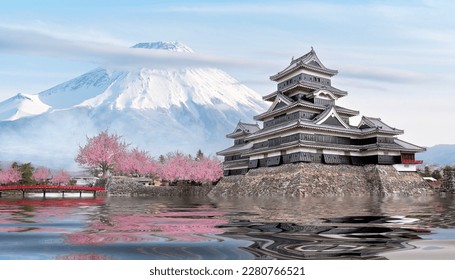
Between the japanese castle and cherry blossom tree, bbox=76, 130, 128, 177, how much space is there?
58.3ft

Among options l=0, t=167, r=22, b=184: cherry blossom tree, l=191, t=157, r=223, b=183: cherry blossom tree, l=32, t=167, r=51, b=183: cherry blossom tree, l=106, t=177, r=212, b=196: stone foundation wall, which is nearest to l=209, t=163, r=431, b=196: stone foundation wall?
l=106, t=177, r=212, b=196: stone foundation wall

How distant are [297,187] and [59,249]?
3220 cm

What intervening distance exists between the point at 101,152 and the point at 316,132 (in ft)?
92.5

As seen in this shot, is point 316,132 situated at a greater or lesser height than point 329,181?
greater

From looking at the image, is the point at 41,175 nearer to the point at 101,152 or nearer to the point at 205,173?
the point at 101,152

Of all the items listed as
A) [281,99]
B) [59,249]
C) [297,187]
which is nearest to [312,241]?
[59,249]

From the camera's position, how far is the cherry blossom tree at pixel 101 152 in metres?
52.6

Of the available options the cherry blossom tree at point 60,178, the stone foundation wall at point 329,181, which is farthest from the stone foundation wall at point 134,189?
the cherry blossom tree at point 60,178

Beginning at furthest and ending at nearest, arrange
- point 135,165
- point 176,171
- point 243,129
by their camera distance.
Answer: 1. point 135,165
2. point 176,171
3. point 243,129

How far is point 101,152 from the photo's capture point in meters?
52.8

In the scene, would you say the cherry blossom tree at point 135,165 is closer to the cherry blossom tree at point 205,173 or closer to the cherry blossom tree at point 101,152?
the cherry blossom tree at point 101,152

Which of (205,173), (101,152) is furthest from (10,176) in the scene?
(205,173)
